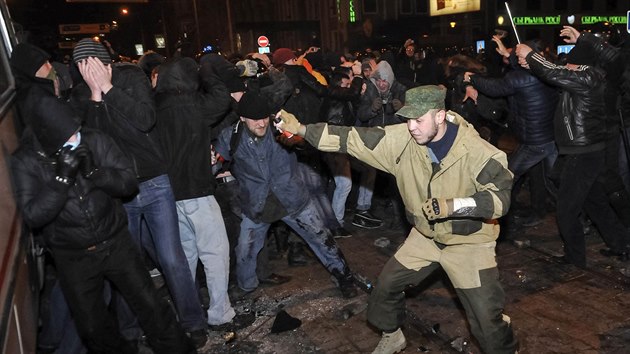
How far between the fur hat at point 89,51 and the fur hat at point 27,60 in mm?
292

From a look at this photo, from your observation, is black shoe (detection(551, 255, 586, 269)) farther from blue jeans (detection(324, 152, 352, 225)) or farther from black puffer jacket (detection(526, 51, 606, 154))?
blue jeans (detection(324, 152, 352, 225))

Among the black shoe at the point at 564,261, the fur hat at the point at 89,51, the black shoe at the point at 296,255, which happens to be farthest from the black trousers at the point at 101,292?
the black shoe at the point at 564,261

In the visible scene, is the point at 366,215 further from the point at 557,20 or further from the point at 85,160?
the point at 557,20

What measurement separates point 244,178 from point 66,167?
1.99 m

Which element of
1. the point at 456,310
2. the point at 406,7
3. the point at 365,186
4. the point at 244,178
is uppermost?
the point at 406,7

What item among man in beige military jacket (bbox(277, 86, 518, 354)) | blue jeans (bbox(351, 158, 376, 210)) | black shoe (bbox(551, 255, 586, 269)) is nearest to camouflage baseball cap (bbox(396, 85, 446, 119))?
man in beige military jacket (bbox(277, 86, 518, 354))

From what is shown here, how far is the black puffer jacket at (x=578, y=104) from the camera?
5047 millimetres

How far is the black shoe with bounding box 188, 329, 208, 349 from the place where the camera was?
462cm

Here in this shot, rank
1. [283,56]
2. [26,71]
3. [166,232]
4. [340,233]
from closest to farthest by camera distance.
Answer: [26,71] < [166,232] < [340,233] < [283,56]

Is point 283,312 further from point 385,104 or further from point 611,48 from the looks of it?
point 611,48

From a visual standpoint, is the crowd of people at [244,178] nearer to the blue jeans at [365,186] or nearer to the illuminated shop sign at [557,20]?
the blue jeans at [365,186]

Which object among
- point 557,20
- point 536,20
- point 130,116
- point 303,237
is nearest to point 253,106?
point 130,116

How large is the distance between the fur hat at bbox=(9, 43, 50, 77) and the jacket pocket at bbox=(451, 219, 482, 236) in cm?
331

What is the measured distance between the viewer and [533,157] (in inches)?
251
